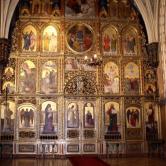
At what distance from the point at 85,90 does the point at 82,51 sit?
8.21 feet

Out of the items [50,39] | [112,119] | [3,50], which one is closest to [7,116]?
[3,50]

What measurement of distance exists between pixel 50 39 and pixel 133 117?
7.16 m

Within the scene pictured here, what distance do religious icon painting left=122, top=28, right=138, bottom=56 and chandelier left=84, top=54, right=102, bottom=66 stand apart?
213cm

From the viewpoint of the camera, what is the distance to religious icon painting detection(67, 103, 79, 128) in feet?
67.3

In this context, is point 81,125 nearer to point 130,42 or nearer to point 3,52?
point 130,42

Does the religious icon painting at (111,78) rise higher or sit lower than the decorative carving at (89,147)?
higher

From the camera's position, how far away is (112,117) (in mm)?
20828

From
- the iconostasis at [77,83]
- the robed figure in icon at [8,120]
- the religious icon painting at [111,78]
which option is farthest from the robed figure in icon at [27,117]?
the religious icon painting at [111,78]

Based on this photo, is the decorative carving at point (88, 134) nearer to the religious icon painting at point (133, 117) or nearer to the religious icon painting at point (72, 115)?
the religious icon painting at point (72, 115)

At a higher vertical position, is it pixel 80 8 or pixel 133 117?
pixel 80 8

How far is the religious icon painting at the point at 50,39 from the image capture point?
21453 millimetres

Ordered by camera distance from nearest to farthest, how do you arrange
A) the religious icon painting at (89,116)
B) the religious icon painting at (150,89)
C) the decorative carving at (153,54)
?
the religious icon painting at (89,116)
the decorative carving at (153,54)
the religious icon painting at (150,89)

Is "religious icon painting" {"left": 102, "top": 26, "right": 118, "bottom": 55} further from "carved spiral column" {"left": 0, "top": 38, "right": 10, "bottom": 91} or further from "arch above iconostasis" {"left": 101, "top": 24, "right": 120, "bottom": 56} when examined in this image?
"carved spiral column" {"left": 0, "top": 38, "right": 10, "bottom": 91}

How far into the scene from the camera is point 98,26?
21.9 metres
